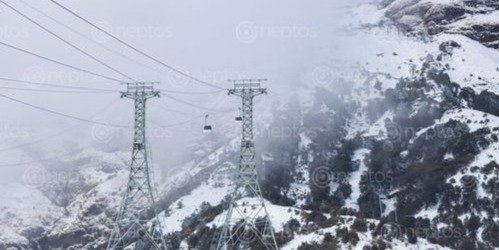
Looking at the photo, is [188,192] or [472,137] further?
[188,192]

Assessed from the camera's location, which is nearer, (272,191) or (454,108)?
(272,191)

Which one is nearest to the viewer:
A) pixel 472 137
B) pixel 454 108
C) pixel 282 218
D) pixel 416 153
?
pixel 282 218

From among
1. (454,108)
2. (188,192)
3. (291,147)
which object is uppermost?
(454,108)

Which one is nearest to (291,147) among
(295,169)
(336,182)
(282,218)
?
(295,169)

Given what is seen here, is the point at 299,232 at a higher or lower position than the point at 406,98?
lower

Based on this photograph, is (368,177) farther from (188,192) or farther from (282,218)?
→ (282,218)

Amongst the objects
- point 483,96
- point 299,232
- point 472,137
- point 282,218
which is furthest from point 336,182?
point 299,232

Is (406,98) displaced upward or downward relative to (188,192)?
upward

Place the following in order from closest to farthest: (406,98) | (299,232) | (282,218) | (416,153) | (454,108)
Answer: (299,232) → (282,218) → (416,153) → (454,108) → (406,98)

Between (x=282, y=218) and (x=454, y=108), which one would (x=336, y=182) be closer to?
(x=454, y=108)
